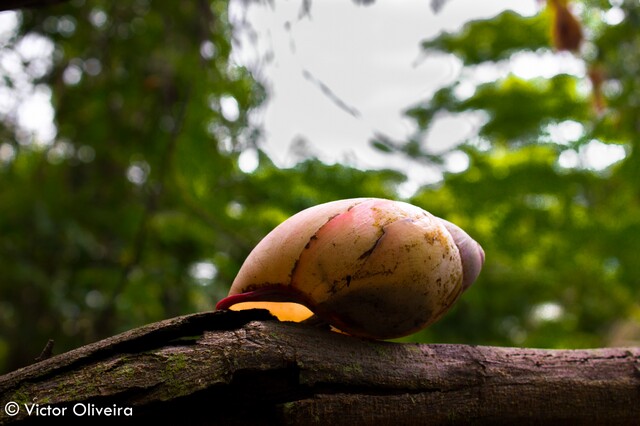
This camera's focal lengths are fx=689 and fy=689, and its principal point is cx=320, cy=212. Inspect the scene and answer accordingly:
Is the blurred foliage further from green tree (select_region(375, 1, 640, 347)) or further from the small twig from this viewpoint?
the small twig

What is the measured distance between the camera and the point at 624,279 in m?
2.81

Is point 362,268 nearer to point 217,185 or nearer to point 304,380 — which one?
point 304,380

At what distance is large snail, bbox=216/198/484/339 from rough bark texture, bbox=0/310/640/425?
0.04 metres

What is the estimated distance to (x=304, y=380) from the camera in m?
0.69

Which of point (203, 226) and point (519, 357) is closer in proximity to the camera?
point (519, 357)

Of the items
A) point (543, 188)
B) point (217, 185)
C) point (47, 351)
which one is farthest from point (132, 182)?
point (47, 351)

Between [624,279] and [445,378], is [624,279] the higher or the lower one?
the higher one

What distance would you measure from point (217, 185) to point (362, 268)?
1894 mm

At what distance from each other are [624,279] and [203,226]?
1.71m

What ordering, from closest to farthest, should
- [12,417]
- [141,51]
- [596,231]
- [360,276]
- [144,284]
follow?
1. [12,417]
2. [360,276]
3. [144,284]
4. [596,231]
5. [141,51]

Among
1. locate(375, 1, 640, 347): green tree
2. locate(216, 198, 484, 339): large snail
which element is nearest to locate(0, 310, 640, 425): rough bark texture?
locate(216, 198, 484, 339): large snail

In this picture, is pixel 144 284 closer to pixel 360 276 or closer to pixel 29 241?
pixel 29 241

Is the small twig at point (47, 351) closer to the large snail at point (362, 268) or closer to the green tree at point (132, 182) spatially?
the large snail at point (362, 268)

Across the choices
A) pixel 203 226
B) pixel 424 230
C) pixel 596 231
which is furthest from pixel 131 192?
pixel 424 230
